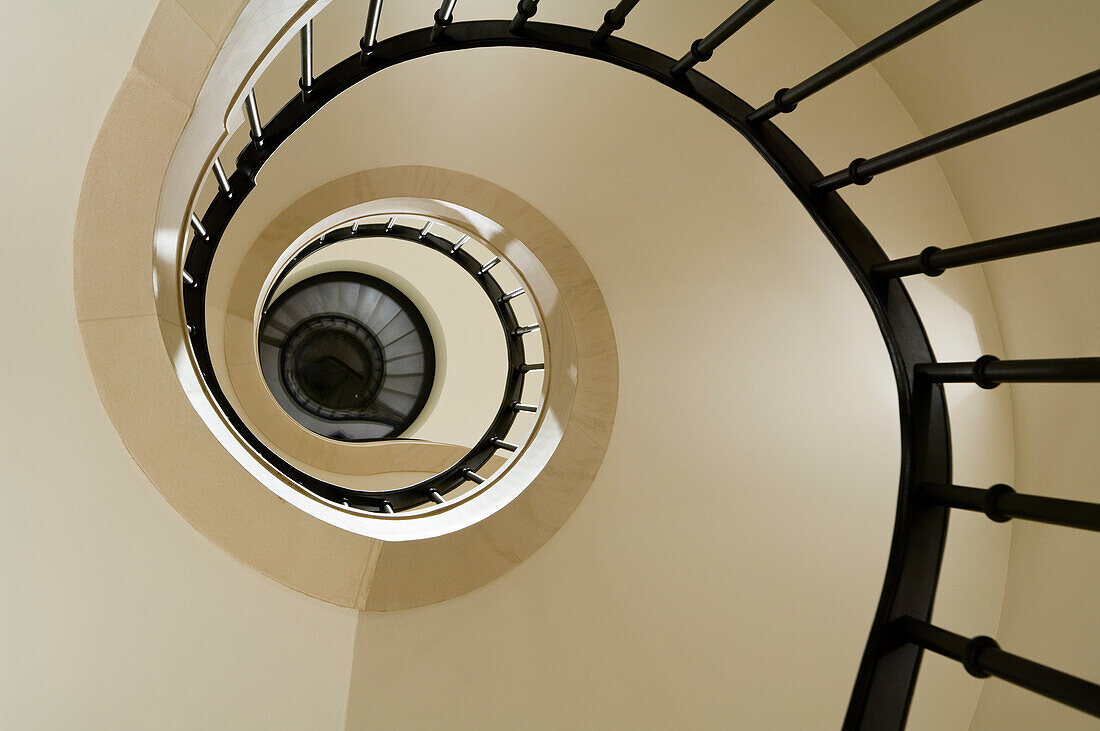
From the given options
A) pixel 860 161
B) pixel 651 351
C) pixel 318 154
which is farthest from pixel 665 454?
pixel 318 154

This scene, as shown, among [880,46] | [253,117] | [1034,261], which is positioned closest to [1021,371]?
[880,46]

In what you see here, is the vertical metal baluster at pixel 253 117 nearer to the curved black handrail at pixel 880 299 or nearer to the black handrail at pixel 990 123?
the curved black handrail at pixel 880 299

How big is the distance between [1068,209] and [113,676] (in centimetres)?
284

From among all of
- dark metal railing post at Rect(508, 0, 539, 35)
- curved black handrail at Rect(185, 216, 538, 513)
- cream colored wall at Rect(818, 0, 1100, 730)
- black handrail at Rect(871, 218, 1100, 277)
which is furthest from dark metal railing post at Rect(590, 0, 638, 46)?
curved black handrail at Rect(185, 216, 538, 513)

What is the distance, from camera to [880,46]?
1361mm

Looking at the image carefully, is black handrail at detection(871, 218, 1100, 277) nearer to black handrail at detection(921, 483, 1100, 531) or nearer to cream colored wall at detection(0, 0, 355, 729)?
black handrail at detection(921, 483, 1100, 531)

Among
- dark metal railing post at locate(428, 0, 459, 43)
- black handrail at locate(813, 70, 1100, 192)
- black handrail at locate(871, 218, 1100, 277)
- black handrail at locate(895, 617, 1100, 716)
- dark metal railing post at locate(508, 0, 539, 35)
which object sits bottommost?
black handrail at locate(895, 617, 1100, 716)

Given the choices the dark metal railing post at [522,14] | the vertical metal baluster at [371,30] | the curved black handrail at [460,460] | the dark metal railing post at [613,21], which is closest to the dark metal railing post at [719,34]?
the dark metal railing post at [613,21]

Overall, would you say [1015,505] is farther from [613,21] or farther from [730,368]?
[613,21]

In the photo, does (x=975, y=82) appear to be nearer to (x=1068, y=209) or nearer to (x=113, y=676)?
(x=1068, y=209)

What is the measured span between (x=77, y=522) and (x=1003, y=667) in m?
1.58

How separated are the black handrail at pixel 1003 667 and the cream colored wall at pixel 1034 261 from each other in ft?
4.56

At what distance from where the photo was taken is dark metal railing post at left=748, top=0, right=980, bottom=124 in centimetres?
125

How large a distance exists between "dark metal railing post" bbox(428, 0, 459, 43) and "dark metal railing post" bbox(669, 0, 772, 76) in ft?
1.97
